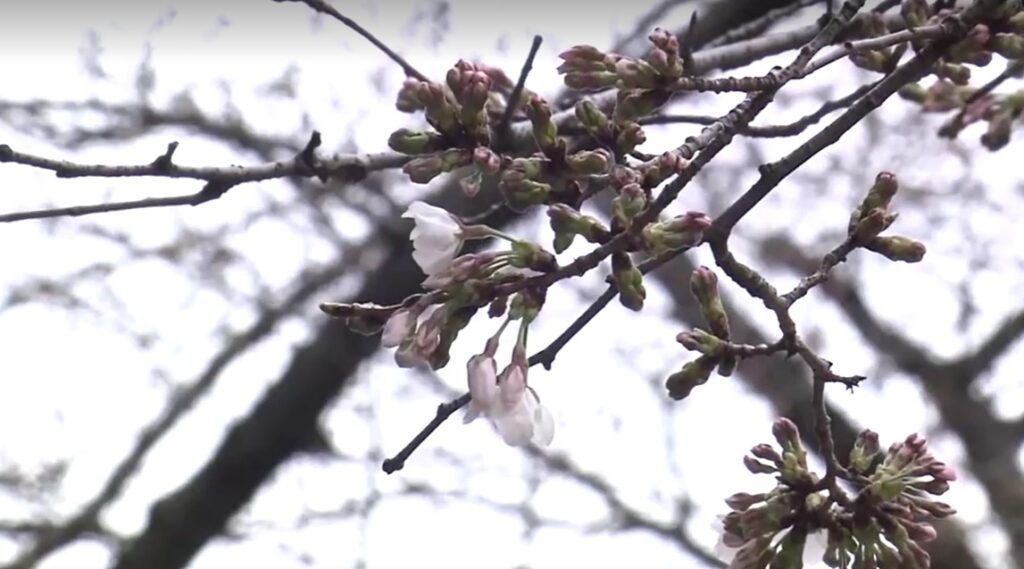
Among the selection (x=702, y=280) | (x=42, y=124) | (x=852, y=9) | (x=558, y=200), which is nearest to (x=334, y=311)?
(x=558, y=200)

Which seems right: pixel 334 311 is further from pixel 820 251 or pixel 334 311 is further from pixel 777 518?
pixel 820 251

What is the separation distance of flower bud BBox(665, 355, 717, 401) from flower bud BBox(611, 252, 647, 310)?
5.0 inches

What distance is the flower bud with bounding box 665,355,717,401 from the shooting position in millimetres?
705

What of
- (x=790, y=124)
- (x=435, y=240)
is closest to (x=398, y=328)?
(x=435, y=240)

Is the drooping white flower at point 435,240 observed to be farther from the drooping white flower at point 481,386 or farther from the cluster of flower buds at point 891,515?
the cluster of flower buds at point 891,515

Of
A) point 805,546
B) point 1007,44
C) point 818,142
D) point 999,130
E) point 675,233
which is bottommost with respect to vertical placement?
point 805,546

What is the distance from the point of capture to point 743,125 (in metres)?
0.63

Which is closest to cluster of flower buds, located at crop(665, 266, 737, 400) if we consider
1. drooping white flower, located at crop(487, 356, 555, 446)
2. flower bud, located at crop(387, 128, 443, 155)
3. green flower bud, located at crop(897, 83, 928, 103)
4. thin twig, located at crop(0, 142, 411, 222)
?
drooping white flower, located at crop(487, 356, 555, 446)

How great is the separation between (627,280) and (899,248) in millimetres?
243

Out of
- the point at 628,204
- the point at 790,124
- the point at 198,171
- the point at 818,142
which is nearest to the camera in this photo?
the point at 628,204

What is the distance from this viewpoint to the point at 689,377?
705 mm

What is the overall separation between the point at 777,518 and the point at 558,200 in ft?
A: 0.87

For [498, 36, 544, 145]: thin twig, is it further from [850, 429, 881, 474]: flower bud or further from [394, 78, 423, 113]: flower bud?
[850, 429, 881, 474]: flower bud

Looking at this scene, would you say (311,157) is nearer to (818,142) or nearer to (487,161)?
(487,161)
